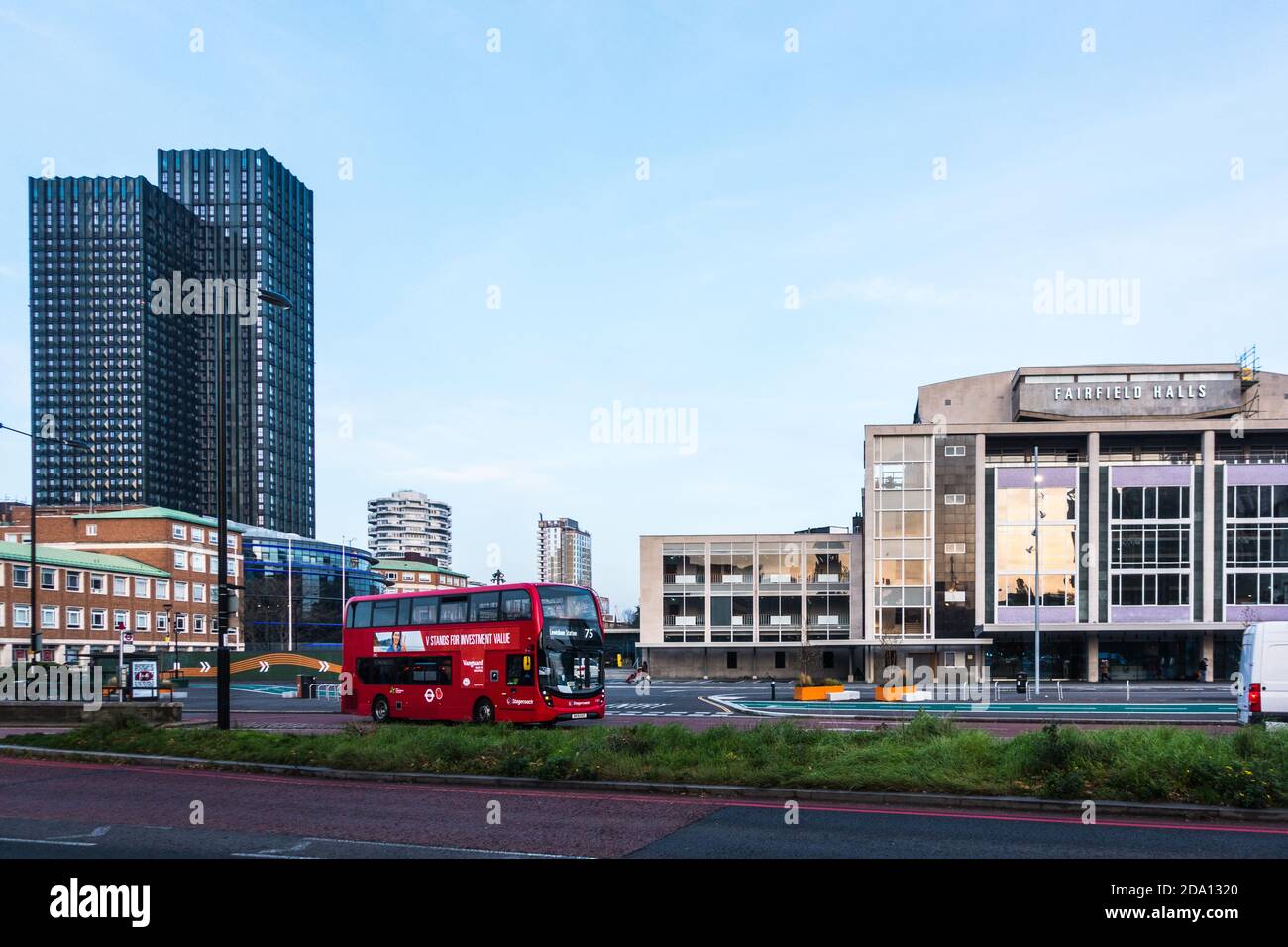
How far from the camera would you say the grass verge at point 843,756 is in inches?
498

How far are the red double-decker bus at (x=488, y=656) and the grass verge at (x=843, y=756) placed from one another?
5.59 metres

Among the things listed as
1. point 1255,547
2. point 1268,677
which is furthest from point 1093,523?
point 1268,677

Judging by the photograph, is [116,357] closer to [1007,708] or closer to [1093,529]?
[1093,529]

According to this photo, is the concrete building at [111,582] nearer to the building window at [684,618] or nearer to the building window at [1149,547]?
the building window at [684,618]

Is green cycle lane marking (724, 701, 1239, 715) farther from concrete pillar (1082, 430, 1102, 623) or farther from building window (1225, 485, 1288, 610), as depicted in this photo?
building window (1225, 485, 1288, 610)

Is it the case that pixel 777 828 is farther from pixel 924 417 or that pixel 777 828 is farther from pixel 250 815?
pixel 924 417

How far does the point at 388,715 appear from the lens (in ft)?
94.1

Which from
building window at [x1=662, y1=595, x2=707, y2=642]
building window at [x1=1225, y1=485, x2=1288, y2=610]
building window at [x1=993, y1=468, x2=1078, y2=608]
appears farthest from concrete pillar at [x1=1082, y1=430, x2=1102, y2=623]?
building window at [x1=662, y1=595, x2=707, y2=642]

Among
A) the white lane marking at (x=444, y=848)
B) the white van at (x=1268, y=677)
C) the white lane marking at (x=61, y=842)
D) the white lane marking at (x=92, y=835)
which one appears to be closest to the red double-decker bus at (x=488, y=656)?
the white lane marking at (x=92, y=835)

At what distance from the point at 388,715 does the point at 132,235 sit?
184m

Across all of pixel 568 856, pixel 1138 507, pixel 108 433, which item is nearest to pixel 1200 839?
Answer: pixel 568 856

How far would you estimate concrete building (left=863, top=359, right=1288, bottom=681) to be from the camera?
61.3 meters

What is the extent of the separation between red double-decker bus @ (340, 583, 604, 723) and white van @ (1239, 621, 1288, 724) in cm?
1566

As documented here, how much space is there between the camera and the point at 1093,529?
2447 inches
